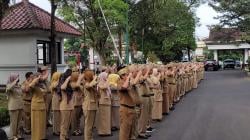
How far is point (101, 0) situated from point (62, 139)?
23.6 meters

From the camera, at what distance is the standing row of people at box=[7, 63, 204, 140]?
12289mm

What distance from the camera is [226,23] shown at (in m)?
55.6

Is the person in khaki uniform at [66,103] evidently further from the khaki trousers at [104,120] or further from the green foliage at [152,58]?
the green foliage at [152,58]

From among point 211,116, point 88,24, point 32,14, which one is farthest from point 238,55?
point 211,116

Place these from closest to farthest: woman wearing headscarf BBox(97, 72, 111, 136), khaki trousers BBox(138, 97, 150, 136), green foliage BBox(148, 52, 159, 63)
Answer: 1. khaki trousers BBox(138, 97, 150, 136)
2. woman wearing headscarf BBox(97, 72, 111, 136)
3. green foliage BBox(148, 52, 159, 63)

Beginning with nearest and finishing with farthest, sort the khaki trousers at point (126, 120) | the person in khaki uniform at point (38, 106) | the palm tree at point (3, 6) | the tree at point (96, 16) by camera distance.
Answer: the khaki trousers at point (126, 120)
the person in khaki uniform at point (38, 106)
the palm tree at point (3, 6)
the tree at point (96, 16)

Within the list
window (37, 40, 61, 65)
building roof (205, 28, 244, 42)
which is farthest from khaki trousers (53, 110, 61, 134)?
building roof (205, 28, 244, 42)

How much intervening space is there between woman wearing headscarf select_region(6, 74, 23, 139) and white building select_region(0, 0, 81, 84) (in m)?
12.4

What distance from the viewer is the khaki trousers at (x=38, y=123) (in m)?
13.5

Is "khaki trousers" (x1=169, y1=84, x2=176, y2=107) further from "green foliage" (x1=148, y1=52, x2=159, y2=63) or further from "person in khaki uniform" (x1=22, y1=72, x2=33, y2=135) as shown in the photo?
"green foliage" (x1=148, y1=52, x2=159, y2=63)

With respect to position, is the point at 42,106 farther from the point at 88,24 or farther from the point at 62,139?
the point at 88,24

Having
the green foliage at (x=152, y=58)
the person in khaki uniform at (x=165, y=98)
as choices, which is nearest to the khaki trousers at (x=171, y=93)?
the person in khaki uniform at (x=165, y=98)

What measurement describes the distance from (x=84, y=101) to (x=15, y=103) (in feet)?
6.48

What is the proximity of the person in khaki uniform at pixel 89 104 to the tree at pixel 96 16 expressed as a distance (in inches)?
886
